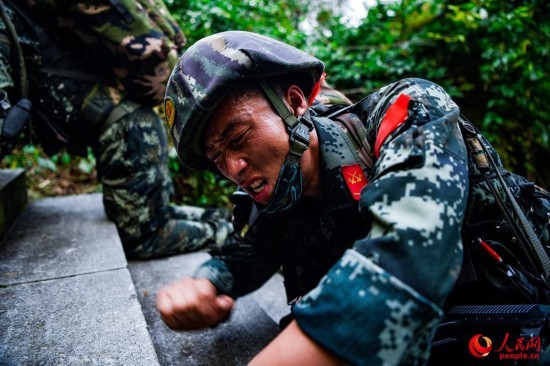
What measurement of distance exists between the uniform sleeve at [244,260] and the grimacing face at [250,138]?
397 mm

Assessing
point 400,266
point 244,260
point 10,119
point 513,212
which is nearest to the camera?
point 400,266

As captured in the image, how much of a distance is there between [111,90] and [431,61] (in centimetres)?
376

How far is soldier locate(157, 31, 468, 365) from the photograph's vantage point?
0.81 metres

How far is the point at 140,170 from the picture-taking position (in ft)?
8.54

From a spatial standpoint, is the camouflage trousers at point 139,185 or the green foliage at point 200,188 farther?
the green foliage at point 200,188

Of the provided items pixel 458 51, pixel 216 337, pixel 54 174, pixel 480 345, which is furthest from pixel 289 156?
pixel 458 51

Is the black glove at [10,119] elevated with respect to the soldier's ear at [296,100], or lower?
lower

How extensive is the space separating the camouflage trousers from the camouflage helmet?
131 cm

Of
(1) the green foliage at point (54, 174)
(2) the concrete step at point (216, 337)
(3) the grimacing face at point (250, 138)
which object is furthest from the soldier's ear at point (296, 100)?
(1) the green foliage at point (54, 174)

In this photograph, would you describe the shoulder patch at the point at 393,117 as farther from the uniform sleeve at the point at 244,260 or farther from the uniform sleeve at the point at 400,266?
the uniform sleeve at the point at 244,260

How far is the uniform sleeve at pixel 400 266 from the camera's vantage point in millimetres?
794

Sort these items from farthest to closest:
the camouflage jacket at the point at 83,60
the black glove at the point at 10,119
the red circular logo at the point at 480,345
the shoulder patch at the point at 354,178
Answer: the camouflage jacket at the point at 83,60 → the black glove at the point at 10,119 → the shoulder patch at the point at 354,178 → the red circular logo at the point at 480,345

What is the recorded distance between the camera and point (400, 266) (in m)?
0.80

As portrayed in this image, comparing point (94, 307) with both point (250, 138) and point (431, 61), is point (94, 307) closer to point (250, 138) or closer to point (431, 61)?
point (250, 138)
